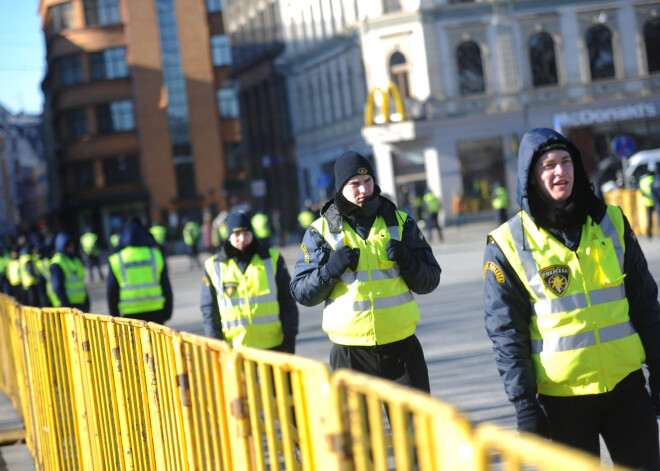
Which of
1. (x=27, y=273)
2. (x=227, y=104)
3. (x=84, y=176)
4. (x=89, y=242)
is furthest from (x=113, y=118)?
(x=27, y=273)

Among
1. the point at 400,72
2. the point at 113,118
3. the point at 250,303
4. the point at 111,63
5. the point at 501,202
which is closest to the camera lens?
the point at 250,303

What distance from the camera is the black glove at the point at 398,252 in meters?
5.88

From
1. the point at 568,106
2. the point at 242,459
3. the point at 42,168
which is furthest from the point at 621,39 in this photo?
the point at 42,168

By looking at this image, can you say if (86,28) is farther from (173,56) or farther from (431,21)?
(431,21)

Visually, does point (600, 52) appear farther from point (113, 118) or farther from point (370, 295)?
point (113, 118)

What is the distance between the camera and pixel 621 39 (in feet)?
146

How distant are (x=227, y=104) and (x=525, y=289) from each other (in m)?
73.5

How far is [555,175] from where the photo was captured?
174 inches

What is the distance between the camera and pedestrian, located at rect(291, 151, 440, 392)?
597cm

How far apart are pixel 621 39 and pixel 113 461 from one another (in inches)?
1629

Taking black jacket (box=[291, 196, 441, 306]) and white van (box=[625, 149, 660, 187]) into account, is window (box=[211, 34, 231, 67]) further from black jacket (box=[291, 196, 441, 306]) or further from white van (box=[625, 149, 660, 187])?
black jacket (box=[291, 196, 441, 306])

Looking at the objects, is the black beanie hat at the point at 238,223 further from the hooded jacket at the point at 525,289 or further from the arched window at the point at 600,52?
the arched window at the point at 600,52

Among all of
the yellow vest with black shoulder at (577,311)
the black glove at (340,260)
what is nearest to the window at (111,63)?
the black glove at (340,260)

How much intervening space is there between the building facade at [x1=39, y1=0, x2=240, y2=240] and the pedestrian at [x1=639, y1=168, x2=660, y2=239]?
51275 millimetres
